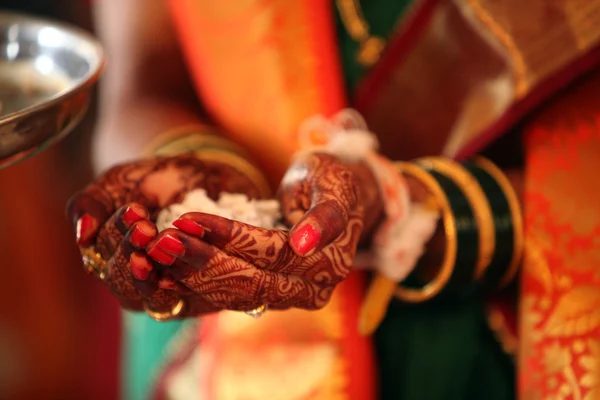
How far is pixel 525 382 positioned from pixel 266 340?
0.24 metres

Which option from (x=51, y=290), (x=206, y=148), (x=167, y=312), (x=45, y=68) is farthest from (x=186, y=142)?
(x=51, y=290)

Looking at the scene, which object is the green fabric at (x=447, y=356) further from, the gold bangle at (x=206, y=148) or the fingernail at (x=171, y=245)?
the fingernail at (x=171, y=245)

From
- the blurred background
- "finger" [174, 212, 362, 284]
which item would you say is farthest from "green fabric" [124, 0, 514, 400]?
the blurred background

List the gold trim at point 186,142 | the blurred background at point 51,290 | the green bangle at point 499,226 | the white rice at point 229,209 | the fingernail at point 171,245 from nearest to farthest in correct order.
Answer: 1. the fingernail at point 171,245
2. the white rice at point 229,209
3. the green bangle at point 499,226
4. the gold trim at point 186,142
5. the blurred background at point 51,290

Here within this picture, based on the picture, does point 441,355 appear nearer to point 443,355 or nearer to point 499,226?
point 443,355

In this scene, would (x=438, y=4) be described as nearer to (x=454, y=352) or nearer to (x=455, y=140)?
(x=455, y=140)

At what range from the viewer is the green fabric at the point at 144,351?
0.73 meters

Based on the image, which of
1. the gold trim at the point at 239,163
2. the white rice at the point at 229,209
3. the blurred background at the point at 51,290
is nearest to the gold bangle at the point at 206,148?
the gold trim at the point at 239,163

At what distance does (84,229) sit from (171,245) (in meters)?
0.11

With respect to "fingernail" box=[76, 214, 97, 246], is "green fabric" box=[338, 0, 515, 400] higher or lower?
lower

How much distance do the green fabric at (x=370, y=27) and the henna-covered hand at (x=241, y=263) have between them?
335mm

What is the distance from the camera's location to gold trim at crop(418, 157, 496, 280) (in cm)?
57

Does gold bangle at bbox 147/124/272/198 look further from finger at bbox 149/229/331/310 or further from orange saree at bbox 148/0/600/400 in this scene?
finger at bbox 149/229/331/310

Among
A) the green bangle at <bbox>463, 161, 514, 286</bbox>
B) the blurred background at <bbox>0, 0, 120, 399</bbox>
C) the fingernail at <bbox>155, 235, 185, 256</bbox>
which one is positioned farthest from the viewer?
the blurred background at <bbox>0, 0, 120, 399</bbox>
